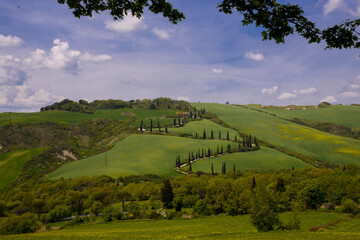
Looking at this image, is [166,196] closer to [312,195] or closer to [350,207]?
[312,195]

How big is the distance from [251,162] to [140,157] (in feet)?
237

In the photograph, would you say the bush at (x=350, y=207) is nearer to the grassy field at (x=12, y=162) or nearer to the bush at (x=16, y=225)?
the bush at (x=16, y=225)

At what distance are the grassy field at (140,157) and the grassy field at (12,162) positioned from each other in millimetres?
20835

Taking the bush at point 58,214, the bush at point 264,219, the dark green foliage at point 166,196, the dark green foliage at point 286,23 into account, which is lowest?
the bush at point 58,214

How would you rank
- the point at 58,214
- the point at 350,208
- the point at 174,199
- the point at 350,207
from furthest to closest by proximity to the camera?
the point at 174,199, the point at 58,214, the point at 350,208, the point at 350,207

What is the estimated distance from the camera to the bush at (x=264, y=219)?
44.4 meters

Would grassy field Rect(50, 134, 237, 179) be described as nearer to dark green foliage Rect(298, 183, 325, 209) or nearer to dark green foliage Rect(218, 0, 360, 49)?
dark green foliage Rect(298, 183, 325, 209)

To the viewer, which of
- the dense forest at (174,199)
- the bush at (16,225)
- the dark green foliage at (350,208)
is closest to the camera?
the bush at (16,225)

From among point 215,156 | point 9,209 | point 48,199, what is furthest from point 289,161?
point 9,209

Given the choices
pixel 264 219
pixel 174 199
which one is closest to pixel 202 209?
pixel 174 199

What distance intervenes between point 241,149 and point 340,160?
5979cm

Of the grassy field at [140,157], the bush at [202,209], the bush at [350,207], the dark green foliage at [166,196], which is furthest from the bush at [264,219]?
the grassy field at [140,157]

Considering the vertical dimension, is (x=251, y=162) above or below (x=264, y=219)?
below

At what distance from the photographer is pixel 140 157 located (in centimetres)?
16275
